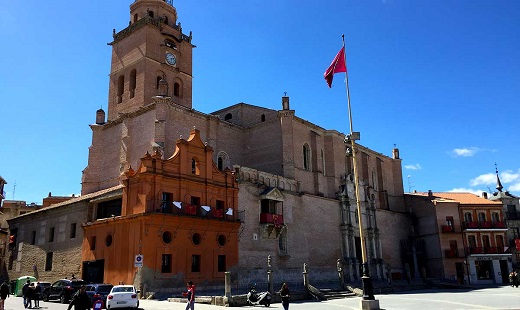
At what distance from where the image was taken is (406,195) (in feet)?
205

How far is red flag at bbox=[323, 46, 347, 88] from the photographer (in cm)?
2500

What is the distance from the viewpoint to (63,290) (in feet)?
90.3

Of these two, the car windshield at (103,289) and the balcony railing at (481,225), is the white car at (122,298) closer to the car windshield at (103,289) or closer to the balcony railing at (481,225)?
the car windshield at (103,289)

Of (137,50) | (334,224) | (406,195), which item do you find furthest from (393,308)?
(406,195)

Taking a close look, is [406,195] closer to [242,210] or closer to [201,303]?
[242,210]

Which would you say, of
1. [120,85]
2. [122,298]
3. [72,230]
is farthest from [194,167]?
[120,85]

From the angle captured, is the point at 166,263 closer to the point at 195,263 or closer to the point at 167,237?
the point at 167,237

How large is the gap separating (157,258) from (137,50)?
82.0 feet

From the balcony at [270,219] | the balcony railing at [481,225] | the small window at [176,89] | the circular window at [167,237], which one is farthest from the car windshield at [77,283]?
the balcony railing at [481,225]

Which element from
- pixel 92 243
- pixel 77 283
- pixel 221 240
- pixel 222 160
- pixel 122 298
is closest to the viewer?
pixel 122 298

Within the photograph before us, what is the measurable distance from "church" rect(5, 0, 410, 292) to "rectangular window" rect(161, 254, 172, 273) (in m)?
0.11

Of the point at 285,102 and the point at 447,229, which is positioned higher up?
the point at 285,102

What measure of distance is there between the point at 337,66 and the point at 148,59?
25.8 meters

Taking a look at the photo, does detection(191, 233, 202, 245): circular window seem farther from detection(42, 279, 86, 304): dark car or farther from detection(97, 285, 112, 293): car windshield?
detection(97, 285, 112, 293): car windshield
